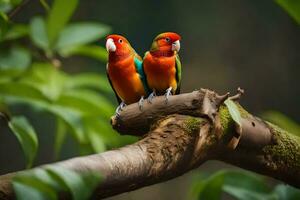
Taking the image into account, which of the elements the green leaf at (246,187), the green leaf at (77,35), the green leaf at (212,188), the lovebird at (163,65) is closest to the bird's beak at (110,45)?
the lovebird at (163,65)

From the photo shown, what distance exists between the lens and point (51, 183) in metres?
0.95

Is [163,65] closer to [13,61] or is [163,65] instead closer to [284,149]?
[284,149]

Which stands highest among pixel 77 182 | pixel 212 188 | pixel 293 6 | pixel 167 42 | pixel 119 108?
pixel 293 6

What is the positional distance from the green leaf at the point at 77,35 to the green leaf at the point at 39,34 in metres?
0.11

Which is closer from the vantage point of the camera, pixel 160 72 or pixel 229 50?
pixel 160 72

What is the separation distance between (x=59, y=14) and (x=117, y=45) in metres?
0.29

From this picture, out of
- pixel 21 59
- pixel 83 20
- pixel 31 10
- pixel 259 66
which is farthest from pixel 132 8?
pixel 21 59

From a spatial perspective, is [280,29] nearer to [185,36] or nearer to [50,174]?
[185,36]

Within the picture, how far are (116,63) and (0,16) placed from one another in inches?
13.9

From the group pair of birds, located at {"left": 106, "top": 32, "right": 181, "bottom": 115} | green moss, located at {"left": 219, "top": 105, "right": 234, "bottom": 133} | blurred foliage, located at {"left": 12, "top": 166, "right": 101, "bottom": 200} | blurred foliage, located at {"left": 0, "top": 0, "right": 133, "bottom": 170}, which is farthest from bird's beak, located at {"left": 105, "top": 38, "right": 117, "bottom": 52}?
blurred foliage, located at {"left": 12, "top": 166, "right": 101, "bottom": 200}

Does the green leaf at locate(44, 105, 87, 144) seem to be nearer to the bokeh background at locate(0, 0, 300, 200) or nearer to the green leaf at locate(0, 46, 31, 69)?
the green leaf at locate(0, 46, 31, 69)

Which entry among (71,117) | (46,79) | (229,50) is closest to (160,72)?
(71,117)

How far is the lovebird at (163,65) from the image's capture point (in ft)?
5.65

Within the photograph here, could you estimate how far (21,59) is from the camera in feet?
7.70
